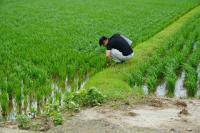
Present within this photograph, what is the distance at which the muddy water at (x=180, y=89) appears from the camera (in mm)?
9536

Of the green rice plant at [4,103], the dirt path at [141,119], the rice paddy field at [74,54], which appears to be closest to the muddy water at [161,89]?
the rice paddy field at [74,54]

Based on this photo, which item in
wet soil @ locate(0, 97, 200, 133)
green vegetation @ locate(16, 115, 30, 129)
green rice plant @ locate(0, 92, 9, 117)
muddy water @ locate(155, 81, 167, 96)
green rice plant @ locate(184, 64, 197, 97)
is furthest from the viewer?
muddy water @ locate(155, 81, 167, 96)

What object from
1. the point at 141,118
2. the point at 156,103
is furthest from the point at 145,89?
the point at 141,118

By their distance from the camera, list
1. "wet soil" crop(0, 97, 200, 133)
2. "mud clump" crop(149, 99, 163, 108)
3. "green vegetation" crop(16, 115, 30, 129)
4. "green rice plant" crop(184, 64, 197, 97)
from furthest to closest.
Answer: "green rice plant" crop(184, 64, 197, 97), "mud clump" crop(149, 99, 163, 108), "green vegetation" crop(16, 115, 30, 129), "wet soil" crop(0, 97, 200, 133)

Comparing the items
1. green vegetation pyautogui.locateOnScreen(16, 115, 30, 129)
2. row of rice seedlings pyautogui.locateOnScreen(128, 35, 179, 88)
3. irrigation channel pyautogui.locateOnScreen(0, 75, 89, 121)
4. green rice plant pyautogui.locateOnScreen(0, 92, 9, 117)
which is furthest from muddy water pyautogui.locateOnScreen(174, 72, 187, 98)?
green vegetation pyautogui.locateOnScreen(16, 115, 30, 129)

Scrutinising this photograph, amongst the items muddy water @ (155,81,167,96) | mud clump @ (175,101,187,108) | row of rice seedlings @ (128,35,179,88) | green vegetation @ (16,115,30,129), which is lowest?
muddy water @ (155,81,167,96)

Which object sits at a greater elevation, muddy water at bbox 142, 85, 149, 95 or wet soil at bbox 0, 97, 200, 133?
wet soil at bbox 0, 97, 200, 133

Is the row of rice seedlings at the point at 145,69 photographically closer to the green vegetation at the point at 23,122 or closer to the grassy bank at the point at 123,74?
the grassy bank at the point at 123,74

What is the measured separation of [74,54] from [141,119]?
508 cm

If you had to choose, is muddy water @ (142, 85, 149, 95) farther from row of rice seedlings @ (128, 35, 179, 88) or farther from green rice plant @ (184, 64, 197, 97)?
green rice plant @ (184, 64, 197, 97)

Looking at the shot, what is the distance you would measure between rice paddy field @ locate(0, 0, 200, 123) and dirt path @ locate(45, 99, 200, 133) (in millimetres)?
1115

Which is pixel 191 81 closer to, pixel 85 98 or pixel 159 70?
pixel 159 70

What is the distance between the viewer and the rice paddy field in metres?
9.15

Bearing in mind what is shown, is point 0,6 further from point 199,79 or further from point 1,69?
point 199,79
